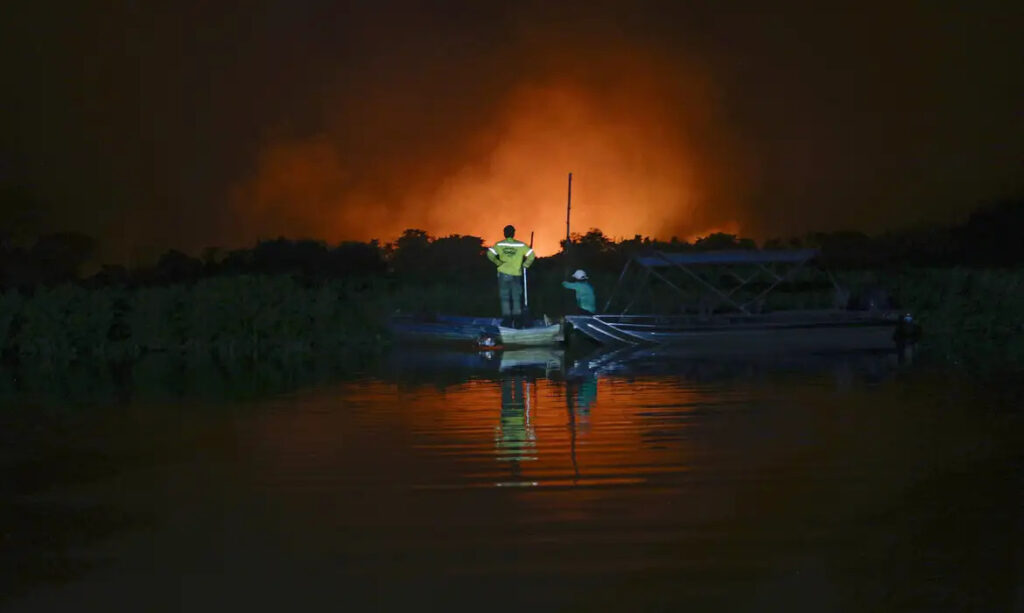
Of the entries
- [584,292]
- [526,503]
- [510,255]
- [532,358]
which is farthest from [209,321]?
[526,503]

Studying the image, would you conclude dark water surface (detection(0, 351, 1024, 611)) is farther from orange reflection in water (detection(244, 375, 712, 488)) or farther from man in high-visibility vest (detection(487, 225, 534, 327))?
man in high-visibility vest (detection(487, 225, 534, 327))

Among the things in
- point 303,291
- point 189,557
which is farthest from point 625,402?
point 303,291

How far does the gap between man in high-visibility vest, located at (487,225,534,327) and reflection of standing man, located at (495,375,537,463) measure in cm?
604

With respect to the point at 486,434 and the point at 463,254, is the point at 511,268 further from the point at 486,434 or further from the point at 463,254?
the point at 463,254

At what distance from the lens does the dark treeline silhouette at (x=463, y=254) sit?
37.6m

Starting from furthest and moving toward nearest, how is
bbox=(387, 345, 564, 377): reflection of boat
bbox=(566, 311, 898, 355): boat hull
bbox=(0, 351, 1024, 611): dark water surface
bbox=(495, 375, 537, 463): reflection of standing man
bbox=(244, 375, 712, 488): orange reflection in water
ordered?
bbox=(566, 311, 898, 355): boat hull < bbox=(387, 345, 564, 377): reflection of boat < bbox=(495, 375, 537, 463): reflection of standing man < bbox=(244, 375, 712, 488): orange reflection in water < bbox=(0, 351, 1024, 611): dark water surface

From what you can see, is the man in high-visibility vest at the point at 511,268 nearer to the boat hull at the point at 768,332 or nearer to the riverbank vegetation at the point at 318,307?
the boat hull at the point at 768,332

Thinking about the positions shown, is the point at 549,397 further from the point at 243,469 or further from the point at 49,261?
the point at 49,261

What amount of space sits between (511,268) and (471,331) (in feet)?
7.58

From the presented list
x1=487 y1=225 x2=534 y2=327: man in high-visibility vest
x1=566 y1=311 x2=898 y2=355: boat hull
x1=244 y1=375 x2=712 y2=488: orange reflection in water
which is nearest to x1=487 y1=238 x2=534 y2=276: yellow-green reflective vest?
x1=487 y1=225 x2=534 y2=327: man in high-visibility vest

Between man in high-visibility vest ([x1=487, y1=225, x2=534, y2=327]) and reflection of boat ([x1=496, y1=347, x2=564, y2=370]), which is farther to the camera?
man in high-visibility vest ([x1=487, y1=225, x2=534, y2=327])

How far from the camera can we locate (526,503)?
7457 millimetres

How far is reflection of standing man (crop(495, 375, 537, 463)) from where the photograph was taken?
9.38 metres

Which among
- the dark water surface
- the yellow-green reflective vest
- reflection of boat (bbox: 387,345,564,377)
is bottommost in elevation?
the dark water surface
